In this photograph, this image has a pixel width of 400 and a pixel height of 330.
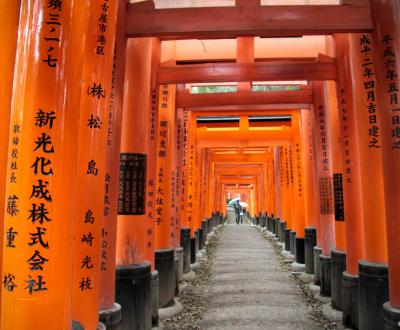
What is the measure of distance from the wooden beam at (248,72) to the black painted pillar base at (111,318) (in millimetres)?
2906

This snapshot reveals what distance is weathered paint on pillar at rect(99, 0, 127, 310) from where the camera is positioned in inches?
121

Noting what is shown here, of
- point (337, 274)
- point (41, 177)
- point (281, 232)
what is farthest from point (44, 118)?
point (281, 232)

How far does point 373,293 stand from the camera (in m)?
3.54

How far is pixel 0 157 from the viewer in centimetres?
213

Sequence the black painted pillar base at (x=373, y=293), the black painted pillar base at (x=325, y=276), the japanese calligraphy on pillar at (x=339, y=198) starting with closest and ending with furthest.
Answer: the black painted pillar base at (x=373, y=293)
the japanese calligraphy on pillar at (x=339, y=198)
the black painted pillar base at (x=325, y=276)

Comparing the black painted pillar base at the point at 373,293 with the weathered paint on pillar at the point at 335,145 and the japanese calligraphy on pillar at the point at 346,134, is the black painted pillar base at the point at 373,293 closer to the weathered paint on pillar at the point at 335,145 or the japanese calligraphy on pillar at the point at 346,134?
the japanese calligraphy on pillar at the point at 346,134

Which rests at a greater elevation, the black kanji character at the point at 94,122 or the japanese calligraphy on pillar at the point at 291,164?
the japanese calligraphy on pillar at the point at 291,164

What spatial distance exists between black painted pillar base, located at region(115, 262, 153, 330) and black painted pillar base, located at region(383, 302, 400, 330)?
2077 mm

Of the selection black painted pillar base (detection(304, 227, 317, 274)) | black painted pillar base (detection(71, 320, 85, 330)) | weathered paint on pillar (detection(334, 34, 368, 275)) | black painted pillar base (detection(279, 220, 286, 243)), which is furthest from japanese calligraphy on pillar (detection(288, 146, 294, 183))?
black painted pillar base (detection(71, 320, 85, 330))

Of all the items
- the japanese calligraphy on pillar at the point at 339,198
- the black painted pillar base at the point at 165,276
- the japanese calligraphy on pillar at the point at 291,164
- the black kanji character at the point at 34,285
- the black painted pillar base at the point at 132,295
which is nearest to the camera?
the black kanji character at the point at 34,285

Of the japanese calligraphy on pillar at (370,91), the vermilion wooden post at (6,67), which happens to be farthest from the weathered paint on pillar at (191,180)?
the vermilion wooden post at (6,67)

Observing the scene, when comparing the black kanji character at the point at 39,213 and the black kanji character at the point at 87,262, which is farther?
the black kanji character at the point at 87,262

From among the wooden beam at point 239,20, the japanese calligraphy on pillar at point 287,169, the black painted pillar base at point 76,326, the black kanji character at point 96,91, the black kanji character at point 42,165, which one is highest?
the wooden beam at point 239,20

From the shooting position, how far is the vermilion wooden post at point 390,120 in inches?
117
